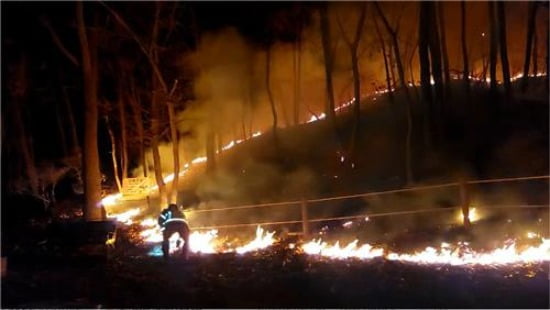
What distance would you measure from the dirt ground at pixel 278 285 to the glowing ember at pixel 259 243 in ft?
5.48

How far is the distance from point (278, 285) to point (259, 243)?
19.0 ft

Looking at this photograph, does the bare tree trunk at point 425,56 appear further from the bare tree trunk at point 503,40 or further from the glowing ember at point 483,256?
the glowing ember at point 483,256

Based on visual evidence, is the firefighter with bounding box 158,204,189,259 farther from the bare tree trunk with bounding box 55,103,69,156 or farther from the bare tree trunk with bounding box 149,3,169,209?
the bare tree trunk with bounding box 55,103,69,156

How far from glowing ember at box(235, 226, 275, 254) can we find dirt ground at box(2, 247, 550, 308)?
65.7 inches

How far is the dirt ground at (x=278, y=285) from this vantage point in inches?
361

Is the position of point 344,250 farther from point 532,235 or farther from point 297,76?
point 297,76

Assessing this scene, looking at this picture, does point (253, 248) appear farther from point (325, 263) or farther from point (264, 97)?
point (264, 97)

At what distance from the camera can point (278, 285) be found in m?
10.8

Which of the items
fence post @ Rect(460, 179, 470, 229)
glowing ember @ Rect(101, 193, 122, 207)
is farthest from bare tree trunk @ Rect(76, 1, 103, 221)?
fence post @ Rect(460, 179, 470, 229)

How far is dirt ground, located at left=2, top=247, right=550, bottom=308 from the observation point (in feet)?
30.1

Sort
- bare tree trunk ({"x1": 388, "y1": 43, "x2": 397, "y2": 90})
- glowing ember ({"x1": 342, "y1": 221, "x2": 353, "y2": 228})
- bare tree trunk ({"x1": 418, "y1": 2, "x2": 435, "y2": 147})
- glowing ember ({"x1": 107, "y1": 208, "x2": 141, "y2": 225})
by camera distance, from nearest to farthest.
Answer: glowing ember ({"x1": 342, "y1": 221, "x2": 353, "y2": 228}) → bare tree trunk ({"x1": 418, "y1": 2, "x2": 435, "y2": 147}) → glowing ember ({"x1": 107, "y1": 208, "x2": 141, "y2": 225}) → bare tree trunk ({"x1": 388, "y1": 43, "x2": 397, "y2": 90})

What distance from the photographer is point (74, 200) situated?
37219 millimetres

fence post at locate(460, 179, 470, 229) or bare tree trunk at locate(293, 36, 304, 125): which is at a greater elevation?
bare tree trunk at locate(293, 36, 304, 125)

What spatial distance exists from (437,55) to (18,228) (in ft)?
66.6
